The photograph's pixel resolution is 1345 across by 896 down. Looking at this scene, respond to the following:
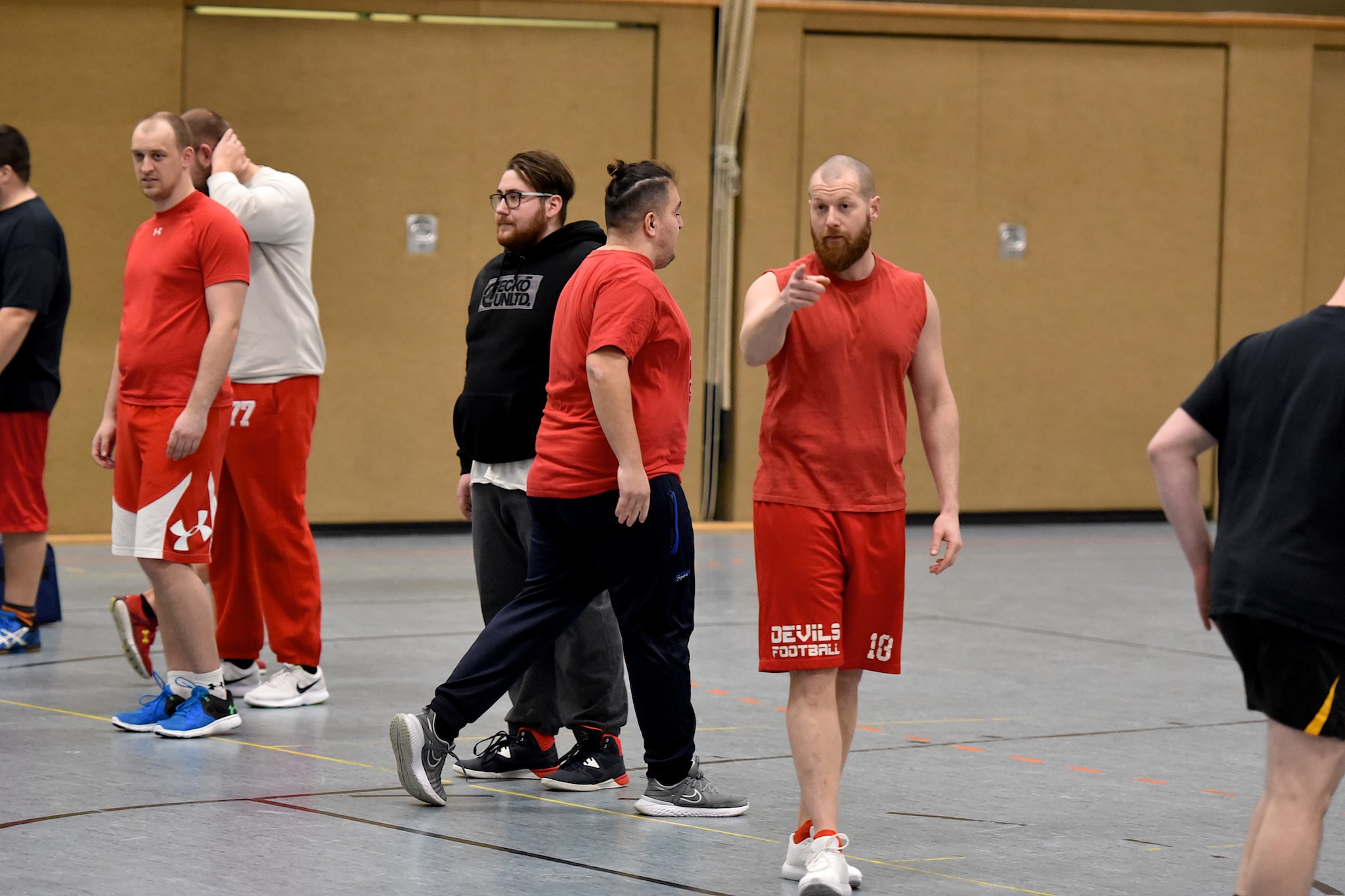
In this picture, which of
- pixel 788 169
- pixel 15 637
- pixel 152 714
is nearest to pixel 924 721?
pixel 152 714

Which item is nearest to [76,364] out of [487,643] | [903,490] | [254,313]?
[254,313]

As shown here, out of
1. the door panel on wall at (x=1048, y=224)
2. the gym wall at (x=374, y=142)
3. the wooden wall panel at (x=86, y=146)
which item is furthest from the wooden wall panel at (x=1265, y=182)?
the wooden wall panel at (x=86, y=146)

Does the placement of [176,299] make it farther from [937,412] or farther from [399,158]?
[399,158]

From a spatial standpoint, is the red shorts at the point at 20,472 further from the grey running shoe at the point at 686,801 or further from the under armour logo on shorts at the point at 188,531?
the grey running shoe at the point at 686,801

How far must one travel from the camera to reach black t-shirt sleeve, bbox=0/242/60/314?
6.89 meters

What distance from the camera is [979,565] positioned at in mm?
10453

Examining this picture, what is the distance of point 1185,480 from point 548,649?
220cm

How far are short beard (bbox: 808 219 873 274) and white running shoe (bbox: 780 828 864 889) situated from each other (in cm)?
134

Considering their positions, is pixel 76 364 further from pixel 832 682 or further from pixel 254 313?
Answer: pixel 832 682

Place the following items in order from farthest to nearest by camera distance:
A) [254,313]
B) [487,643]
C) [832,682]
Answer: [254,313], [487,643], [832,682]

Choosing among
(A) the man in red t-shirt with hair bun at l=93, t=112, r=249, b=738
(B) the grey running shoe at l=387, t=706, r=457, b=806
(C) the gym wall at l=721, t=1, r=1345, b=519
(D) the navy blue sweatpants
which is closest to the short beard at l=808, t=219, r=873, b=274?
(D) the navy blue sweatpants

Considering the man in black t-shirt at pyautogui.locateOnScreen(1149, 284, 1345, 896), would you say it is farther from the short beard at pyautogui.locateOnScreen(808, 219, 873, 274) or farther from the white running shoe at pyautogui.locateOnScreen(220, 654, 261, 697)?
the white running shoe at pyautogui.locateOnScreen(220, 654, 261, 697)

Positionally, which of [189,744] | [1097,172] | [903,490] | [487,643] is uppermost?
[1097,172]

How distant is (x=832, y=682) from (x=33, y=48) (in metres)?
8.32
